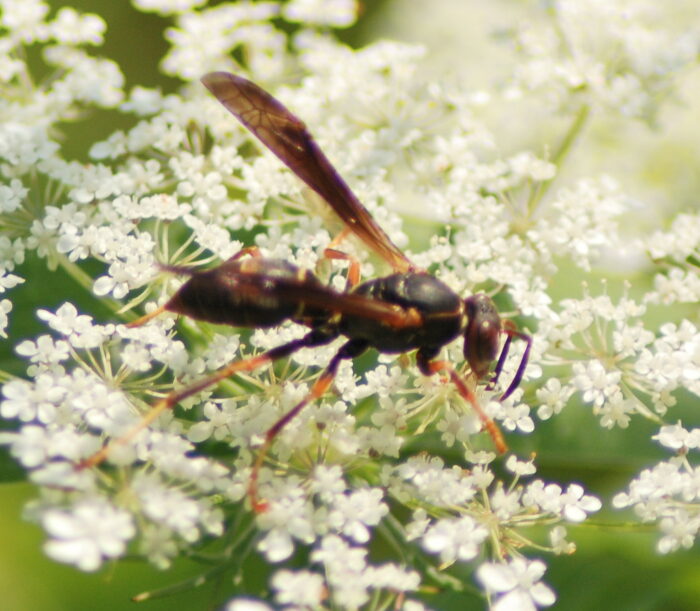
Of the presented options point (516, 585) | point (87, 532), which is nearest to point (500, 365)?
point (516, 585)

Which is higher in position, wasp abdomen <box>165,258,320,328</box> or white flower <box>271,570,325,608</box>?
wasp abdomen <box>165,258,320,328</box>

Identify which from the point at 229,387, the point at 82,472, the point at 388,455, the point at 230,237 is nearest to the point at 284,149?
the point at 230,237

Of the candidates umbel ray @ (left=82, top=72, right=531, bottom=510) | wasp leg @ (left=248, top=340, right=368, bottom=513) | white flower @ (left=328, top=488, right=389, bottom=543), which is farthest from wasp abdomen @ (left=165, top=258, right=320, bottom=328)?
white flower @ (left=328, top=488, right=389, bottom=543)

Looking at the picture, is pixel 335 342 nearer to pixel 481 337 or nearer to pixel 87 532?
pixel 481 337

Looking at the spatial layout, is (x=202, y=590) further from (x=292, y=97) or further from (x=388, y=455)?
(x=292, y=97)

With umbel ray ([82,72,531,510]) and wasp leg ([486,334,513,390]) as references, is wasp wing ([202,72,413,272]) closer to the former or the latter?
umbel ray ([82,72,531,510])

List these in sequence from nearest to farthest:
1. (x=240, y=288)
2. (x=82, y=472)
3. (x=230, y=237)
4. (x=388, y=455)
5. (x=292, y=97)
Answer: (x=82, y=472) < (x=240, y=288) < (x=388, y=455) < (x=230, y=237) < (x=292, y=97)
